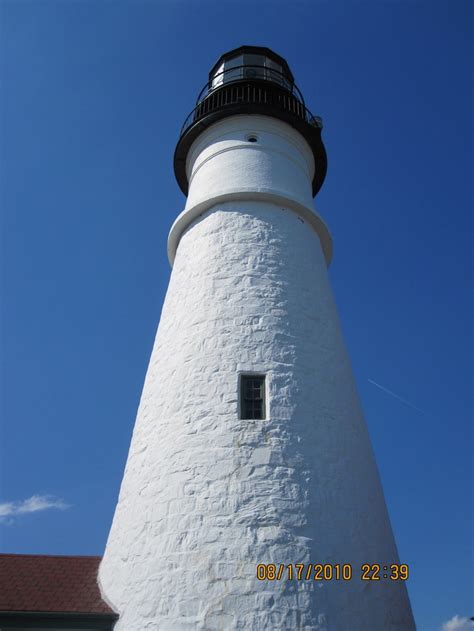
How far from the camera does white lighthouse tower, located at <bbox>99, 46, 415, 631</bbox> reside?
6.46 metres

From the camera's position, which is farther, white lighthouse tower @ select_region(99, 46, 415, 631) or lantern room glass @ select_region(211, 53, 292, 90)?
lantern room glass @ select_region(211, 53, 292, 90)

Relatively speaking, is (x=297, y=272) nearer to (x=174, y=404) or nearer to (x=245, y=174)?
(x=245, y=174)

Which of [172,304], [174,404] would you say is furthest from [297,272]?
[174,404]

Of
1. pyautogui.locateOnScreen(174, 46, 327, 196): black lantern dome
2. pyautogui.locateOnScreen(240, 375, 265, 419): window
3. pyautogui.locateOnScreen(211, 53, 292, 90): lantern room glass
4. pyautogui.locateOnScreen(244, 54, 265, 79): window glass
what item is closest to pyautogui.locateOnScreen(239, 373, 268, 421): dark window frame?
pyautogui.locateOnScreen(240, 375, 265, 419): window

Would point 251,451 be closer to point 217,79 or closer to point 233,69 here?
point 233,69

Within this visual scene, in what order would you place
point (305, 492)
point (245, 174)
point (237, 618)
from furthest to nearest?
point (245, 174)
point (305, 492)
point (237, 618)

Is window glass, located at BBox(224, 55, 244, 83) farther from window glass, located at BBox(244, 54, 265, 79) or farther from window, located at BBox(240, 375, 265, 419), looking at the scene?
window, located at BBox(240, 375, 265, 419)

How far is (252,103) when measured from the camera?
37.9 feet

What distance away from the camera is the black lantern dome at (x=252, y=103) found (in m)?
11.7

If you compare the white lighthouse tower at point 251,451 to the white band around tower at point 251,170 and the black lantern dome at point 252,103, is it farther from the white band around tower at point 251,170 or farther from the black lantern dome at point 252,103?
the black lantern dome at point 252,103

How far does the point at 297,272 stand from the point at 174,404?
3.20 metres

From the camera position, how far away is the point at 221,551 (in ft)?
21.6

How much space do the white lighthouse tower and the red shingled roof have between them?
0.31m
